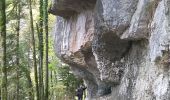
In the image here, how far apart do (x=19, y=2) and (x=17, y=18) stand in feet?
3.30

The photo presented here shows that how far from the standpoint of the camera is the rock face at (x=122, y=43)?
8.67m

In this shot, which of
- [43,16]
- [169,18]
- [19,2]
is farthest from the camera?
[19,2]

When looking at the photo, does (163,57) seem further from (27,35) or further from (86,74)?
(27,35)

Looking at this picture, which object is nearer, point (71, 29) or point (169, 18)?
point (169, 18)

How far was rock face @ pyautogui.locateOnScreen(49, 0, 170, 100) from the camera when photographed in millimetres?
8672

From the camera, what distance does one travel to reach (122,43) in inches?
447

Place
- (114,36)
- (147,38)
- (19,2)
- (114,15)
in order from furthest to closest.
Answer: (19,2)
(114,36)
(114,15)
(147,38)

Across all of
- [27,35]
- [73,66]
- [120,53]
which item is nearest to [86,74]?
[73,66]

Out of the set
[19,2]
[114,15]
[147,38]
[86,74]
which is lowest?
[86,74]

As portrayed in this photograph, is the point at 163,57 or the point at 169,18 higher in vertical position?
the point at 169,18

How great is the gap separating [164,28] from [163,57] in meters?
0.62

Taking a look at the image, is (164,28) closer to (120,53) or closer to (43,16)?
(120,53)

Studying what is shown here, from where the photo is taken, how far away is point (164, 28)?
8.30 m

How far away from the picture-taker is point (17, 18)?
21.7 metres
